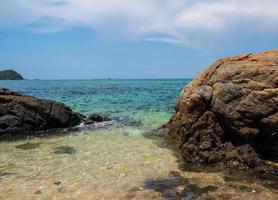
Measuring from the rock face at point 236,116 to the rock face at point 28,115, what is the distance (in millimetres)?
10382

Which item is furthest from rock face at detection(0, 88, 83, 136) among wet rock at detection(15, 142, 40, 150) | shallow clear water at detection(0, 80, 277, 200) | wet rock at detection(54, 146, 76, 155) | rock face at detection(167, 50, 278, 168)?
rock face at detection(167, 50, 278, 168)

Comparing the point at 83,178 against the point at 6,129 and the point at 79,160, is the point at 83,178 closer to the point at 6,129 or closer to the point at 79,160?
the point at 79,160

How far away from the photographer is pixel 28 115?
70.5 feet

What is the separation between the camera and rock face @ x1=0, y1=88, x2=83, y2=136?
20.7m

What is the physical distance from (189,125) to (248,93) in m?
2.51

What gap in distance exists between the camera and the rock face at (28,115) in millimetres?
20719

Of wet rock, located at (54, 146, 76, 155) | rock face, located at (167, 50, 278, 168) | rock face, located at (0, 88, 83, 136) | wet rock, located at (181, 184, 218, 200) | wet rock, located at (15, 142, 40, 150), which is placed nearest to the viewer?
wet rock, located at (181, 184, 218, 200)

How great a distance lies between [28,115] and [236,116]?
508 inches

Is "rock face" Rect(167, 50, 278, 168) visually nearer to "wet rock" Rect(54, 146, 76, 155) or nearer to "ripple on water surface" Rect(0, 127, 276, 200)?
"ripple on water surface" Rect(0, 127, 276, 200)

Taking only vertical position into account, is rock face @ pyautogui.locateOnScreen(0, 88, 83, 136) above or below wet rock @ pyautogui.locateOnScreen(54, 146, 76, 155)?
above

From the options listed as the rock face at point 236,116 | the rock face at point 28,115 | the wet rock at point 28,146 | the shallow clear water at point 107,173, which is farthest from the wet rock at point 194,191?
the rock face at point 28,115

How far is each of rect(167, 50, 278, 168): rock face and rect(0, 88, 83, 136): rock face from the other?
10.4m

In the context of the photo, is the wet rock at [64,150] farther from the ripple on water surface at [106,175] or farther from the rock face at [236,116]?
the rock face at [236,116]

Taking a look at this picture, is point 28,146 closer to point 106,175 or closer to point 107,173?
point 107,173
